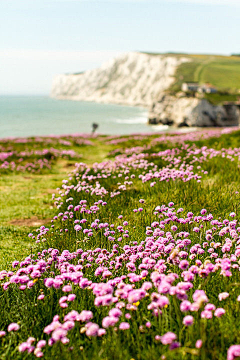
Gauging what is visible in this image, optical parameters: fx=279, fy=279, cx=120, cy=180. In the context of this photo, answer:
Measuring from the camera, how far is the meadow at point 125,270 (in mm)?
2342

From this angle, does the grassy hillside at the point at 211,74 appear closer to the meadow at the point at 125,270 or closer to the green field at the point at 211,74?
the green field at the point at 211,74

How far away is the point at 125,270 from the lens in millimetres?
3812

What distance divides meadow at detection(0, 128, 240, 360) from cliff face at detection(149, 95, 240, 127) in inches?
2707

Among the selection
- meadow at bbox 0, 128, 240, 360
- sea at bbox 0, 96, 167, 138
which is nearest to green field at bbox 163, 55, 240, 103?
sea at bbox 0, 96, 167, 138

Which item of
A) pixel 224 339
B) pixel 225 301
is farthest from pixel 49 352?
pixel 225 301

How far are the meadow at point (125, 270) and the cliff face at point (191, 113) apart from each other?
68.8 metres

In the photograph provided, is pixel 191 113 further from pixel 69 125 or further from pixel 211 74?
pixel 211 74

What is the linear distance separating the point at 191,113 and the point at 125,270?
252 feet

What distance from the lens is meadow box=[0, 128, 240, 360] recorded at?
7.68 ft

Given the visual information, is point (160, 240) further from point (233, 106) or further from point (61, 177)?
point (233, 106)

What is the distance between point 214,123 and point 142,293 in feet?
271

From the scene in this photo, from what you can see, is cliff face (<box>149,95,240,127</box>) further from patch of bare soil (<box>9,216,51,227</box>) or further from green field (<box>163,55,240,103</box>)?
patch of bare soil (<box>9,216,51,227</box>)

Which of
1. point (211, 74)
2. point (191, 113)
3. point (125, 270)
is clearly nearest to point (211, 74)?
point (211, 74)

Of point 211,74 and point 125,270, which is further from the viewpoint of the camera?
point 211,74
